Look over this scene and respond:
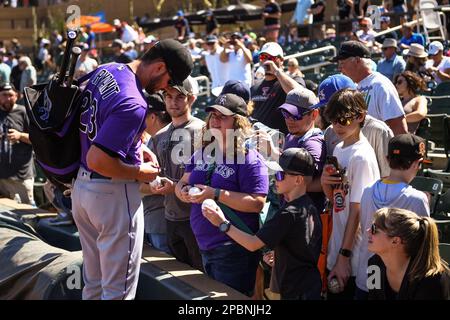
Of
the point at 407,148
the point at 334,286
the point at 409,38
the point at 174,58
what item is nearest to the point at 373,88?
the point at 407,148

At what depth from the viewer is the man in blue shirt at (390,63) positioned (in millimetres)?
10230

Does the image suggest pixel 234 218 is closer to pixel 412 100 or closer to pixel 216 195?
pixel 216 195

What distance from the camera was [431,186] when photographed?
5.68 metres

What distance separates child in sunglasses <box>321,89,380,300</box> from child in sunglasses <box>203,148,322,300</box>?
289mm

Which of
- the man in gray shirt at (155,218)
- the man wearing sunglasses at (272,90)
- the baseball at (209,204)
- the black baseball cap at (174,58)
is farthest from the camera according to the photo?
the man wearing sunglasses at (272,90)

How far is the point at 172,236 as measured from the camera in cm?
519

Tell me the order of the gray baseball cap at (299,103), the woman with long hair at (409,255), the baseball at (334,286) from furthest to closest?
the gray baseball cap at (299,103), the baseball at (334,286), the woman with long hair at (409,255)

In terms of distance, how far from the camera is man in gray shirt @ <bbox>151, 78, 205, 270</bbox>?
16.7 ft

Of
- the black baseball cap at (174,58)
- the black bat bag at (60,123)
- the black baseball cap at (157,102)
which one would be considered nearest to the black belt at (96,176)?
the black bat bag at (60,123)

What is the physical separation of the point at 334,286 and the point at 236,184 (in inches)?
32.0

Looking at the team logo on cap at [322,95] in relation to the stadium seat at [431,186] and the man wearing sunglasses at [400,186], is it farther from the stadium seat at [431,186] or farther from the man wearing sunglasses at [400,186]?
the stadium seat at [431,186]

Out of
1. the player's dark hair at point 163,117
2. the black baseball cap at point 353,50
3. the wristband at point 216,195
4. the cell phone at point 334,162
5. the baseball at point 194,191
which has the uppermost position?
the black baseball cap at point 353,50

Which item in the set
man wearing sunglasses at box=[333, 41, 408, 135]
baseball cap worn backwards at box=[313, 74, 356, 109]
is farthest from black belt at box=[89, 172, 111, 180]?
man wearing sunglasses at box=[333, 41, 408, 135]

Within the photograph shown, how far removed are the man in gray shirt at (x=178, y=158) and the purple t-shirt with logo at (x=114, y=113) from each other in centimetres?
127
